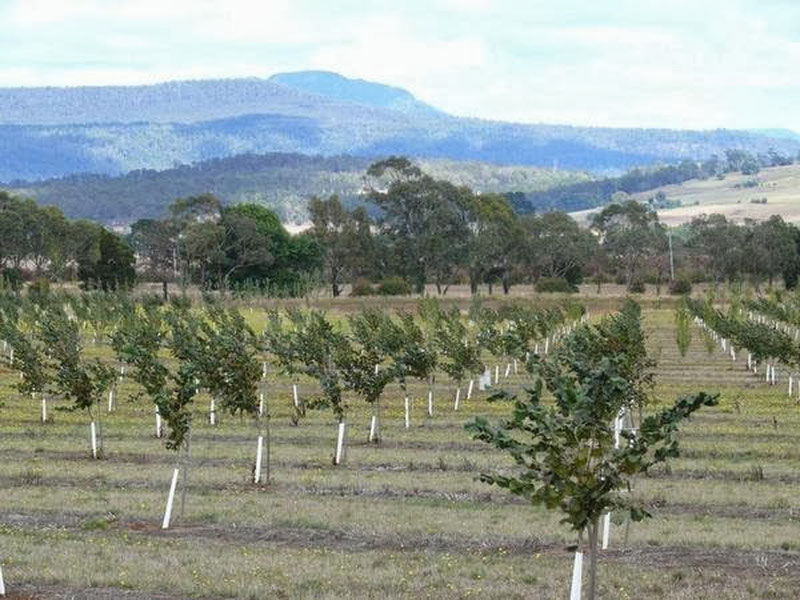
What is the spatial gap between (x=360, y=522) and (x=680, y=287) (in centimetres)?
11576

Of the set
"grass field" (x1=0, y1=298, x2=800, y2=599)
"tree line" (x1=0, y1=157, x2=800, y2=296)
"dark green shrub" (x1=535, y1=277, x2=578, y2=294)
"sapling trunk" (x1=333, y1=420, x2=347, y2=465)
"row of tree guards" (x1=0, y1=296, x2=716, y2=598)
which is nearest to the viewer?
"row of tree guards" (x1=0, y1=296, x2=716, y2=598)

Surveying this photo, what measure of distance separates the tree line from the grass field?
315 feet

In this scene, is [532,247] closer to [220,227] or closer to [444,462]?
→ [220,227]

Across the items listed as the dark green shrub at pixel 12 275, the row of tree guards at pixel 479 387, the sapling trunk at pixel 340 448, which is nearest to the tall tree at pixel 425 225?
the dark green shrub at pixel 12 275

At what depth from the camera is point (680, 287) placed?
139 metres

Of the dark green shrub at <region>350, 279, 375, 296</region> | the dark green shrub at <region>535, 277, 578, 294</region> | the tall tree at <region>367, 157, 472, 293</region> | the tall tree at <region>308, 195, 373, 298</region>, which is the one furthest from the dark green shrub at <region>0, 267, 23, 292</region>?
the dark green shrub at <region>535, 277, 578, 294</region>

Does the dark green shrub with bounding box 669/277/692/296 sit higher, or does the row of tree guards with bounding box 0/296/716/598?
the row of tree guards with bounding box 0/296/716/598

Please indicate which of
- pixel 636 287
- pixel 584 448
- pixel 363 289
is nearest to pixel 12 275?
pixel 363 289

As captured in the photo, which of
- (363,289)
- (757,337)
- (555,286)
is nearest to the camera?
(757,337)

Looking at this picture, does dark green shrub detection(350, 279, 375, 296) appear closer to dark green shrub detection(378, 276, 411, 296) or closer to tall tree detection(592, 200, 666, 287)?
dark green shrub detection(378, 276, 411, 296)

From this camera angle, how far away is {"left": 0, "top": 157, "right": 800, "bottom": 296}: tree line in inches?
5615

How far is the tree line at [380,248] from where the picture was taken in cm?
14262

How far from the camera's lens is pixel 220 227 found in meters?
142

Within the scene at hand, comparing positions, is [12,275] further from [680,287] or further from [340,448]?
[340,448]
